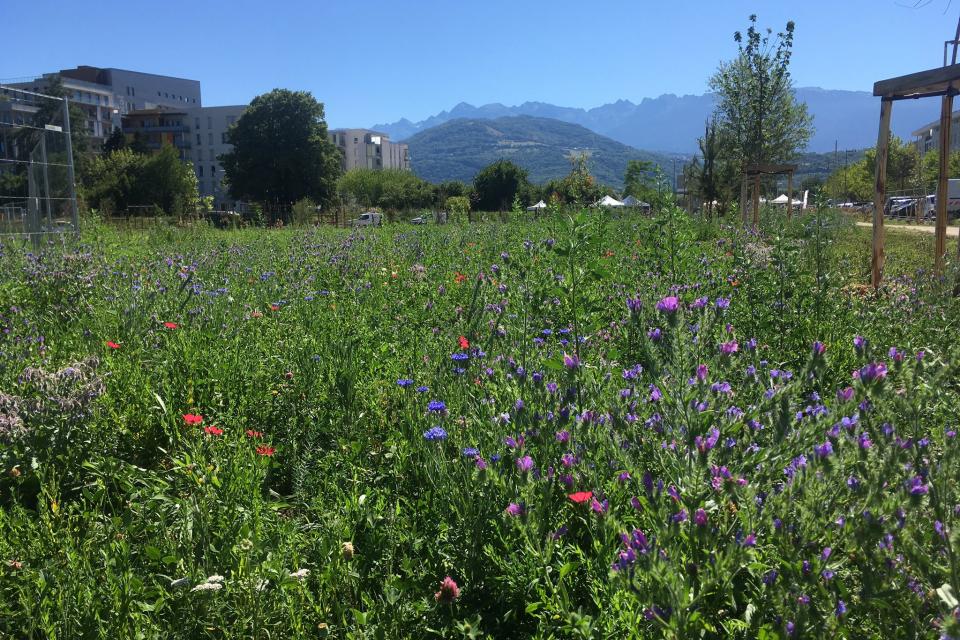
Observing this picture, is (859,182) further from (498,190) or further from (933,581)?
(933,581)

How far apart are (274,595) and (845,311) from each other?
13.9ft

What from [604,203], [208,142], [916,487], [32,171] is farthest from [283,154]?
[916,487]

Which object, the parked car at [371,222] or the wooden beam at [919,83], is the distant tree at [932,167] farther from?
the wooden beam at [919,83]

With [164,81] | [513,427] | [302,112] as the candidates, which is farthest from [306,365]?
[164,81]

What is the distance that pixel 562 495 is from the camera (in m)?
2.22

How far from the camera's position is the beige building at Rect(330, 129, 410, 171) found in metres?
107

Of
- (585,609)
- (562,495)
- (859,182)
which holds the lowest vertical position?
(585,609)

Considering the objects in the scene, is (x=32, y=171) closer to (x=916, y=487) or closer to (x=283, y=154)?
(x=916, y=487)

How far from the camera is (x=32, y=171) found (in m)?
13.5

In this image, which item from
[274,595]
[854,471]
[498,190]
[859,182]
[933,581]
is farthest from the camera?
[498,190]

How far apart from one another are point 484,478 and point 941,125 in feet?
25.3

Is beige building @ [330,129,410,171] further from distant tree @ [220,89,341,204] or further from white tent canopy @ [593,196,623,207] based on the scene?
white tent canopy @ [593,196,623,207]

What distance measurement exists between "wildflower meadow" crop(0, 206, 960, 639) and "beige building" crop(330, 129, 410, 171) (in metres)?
102

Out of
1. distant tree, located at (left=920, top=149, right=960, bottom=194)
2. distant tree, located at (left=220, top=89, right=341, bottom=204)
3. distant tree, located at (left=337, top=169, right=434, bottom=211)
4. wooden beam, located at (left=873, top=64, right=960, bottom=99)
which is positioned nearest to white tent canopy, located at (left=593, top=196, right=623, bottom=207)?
wooden beam, located at (left=873, top=64, right=960, bottom=99)
